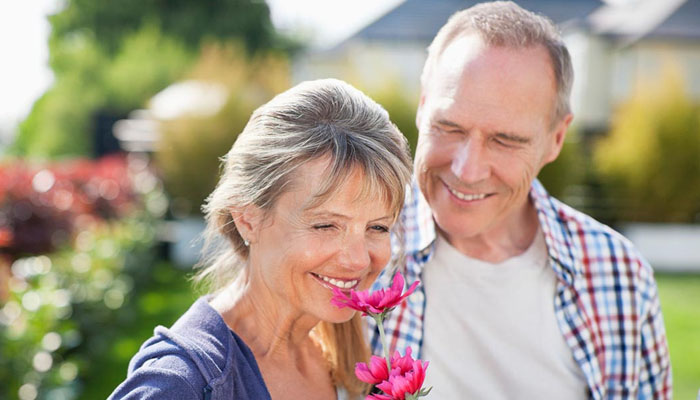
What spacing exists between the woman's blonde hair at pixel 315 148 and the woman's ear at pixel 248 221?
0.02 meters

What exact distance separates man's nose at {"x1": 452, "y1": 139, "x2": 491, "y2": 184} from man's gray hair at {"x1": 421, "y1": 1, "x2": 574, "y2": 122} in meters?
0.36

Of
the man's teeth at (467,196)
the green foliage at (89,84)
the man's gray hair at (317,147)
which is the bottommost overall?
the green foliage at (89,84)

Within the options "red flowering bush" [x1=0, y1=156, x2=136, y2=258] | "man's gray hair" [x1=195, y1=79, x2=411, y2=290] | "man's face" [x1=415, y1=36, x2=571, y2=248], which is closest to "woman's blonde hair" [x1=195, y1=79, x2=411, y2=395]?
"man's gray hair" [x1=195, y1=79, x2=411, y2=290]

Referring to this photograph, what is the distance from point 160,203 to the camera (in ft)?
39.3

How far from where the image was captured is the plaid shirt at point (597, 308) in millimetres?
2645

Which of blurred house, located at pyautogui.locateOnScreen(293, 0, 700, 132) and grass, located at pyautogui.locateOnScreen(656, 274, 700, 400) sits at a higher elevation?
blurred house, located at pyautogui.locateOnScreen(293, 0, 700, 132)

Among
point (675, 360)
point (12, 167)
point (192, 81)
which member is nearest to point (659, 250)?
point (675, 360)

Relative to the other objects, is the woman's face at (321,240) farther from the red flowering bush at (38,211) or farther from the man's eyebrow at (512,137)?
the red flowering bush at (38,211)

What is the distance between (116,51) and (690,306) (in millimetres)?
29974

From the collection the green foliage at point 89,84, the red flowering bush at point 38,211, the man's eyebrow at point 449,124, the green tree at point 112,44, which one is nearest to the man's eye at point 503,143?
the man's eyebrow at point 449,124

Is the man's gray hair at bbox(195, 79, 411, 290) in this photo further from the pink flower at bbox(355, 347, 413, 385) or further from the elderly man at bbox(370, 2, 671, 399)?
the elderly man at bbox(370, 2, 671, 399)

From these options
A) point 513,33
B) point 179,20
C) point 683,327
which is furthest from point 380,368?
point 179,20

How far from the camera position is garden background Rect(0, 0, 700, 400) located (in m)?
4.73

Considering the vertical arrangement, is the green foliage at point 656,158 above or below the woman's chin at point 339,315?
below
